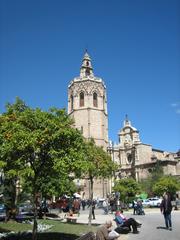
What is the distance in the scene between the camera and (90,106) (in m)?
73.2

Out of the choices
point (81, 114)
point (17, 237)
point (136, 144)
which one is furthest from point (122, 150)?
point (17, 237)

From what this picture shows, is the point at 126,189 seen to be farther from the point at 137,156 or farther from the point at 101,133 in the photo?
the point at 137,156

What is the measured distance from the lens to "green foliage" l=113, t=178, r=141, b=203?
42250 mm

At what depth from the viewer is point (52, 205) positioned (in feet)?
143

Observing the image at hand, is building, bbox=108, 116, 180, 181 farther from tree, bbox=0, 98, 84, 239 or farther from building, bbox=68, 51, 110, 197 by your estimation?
tree, bbox=0, 98, 84, 239

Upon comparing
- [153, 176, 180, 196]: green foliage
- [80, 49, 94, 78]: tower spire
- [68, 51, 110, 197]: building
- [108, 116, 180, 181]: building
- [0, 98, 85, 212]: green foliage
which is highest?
[80, 49, 94, 78]: tower spire

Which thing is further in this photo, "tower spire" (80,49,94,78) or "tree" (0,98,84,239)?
"tower spire" (80,49,94,78)

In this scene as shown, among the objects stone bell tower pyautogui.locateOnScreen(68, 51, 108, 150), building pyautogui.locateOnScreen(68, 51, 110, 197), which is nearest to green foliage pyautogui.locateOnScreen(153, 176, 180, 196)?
building pyautogui.locateOnScreen(68, 51, 110, 197)

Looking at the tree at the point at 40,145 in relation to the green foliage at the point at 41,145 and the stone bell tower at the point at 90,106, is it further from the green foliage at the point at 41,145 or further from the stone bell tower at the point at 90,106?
the stone bell tower at the point at 90,106

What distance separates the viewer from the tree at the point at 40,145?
12.4m

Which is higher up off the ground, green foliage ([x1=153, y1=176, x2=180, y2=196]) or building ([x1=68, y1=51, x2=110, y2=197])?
building ([x1=68, y1=51, x2=110, y2=197])

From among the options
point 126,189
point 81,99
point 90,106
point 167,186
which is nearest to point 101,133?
point 90,106

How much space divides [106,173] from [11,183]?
5.48m

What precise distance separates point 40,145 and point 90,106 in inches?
2390
